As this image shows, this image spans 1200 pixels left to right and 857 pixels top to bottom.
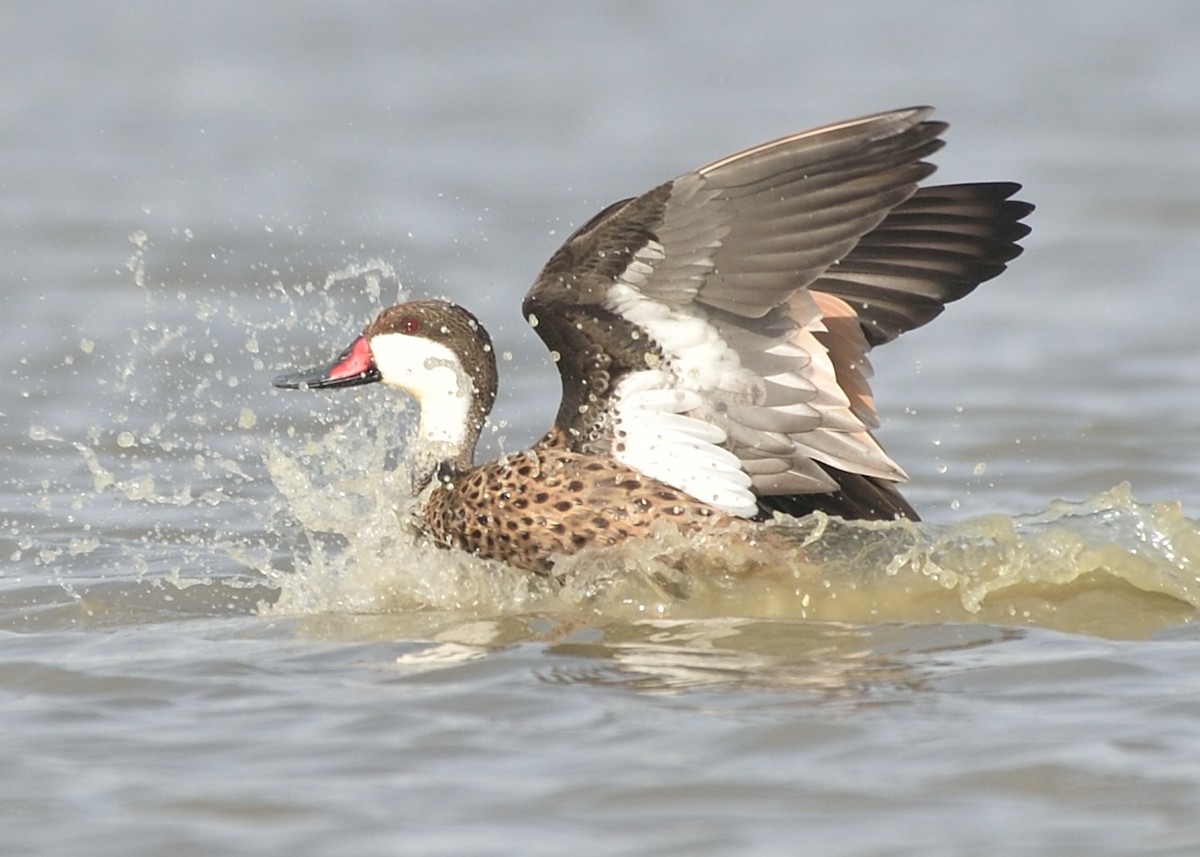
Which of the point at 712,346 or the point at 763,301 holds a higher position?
the point at 763,301

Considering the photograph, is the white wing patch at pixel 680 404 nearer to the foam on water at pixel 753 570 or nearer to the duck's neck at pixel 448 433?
the foam on water at pixel 753 570

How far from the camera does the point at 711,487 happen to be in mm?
6629

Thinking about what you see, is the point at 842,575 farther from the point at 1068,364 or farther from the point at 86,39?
the point at 86,39

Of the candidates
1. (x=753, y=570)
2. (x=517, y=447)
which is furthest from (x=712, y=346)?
(x=517, y=447)

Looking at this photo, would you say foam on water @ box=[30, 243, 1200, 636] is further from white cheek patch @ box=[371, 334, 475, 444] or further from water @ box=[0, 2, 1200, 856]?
white cheek patch @ box=[371, 334, 475, 444]

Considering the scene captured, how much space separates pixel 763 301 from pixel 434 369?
1.43 meters

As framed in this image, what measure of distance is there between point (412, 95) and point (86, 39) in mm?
3355

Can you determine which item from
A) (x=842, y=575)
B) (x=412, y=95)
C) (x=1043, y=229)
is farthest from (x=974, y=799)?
(x=412, y=95)

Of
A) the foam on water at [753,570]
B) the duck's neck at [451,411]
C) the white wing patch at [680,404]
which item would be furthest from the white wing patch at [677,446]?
the duck's neck at [451,411]

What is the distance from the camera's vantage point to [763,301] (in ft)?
20.2

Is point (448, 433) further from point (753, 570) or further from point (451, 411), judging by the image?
point (753, 570)

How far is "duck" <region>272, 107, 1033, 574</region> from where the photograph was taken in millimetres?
6059

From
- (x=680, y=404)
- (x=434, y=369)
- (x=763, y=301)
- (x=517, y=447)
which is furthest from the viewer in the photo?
(x=517, y=447)

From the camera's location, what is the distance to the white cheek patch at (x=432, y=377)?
7.11 meters
